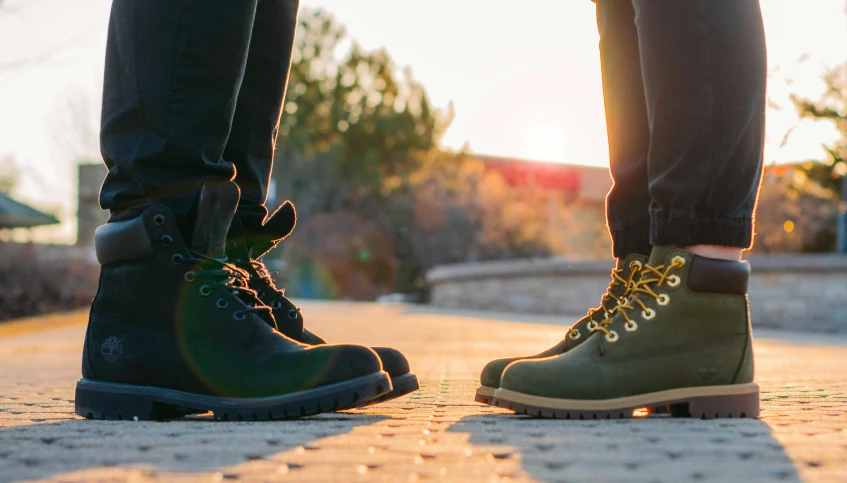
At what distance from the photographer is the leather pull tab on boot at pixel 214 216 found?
1444mm

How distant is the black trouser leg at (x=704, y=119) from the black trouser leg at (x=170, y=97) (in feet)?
2.47

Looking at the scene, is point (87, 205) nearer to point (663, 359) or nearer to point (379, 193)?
point (379, 193)

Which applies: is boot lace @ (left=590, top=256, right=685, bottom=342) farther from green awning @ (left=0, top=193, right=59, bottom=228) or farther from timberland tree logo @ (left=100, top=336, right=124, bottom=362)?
green awning @ (left=0, top=193, right=59, bottom=228)

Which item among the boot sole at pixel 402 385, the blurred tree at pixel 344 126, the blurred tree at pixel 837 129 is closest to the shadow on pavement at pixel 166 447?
the boot sole at pixel 402 385

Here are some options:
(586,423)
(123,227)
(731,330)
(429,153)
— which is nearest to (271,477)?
(586,423)

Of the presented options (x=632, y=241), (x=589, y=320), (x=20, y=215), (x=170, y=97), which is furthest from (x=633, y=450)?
(x=20, y=215)

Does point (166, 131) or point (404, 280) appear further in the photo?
point (404, 280)

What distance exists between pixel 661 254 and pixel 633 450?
548 mm

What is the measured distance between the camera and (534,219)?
20531 mm

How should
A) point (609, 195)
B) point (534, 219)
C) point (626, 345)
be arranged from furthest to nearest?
point (534, 219)
point (609, 195)
point (626, 345)

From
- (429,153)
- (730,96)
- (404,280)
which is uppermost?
(429,153)

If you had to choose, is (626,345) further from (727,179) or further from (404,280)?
(404,280)

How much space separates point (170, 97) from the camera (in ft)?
4.72

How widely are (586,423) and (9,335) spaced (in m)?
6.77
